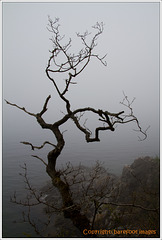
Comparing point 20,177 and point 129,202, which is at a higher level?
point 129,202

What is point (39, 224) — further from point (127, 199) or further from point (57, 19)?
point (57, 19)

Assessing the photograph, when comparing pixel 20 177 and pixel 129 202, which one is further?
pixel 20 177

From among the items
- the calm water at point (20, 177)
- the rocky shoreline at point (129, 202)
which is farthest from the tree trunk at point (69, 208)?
the rocky shoreline at point (129, 202)

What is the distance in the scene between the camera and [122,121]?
362cm

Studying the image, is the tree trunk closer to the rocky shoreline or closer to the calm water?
the calm water

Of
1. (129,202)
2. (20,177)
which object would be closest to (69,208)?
(129,202)

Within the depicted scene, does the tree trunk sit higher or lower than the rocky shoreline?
higher

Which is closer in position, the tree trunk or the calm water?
the tree trunk

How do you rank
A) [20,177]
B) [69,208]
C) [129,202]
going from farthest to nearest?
1. [20,177]
2. [129,202]
3. [69,208]

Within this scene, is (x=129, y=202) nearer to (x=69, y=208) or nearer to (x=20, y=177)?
(x=69, y=208)

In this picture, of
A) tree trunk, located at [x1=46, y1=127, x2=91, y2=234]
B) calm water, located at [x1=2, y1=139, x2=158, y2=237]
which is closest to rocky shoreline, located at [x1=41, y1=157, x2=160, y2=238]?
calm water, located at [x1=2, y1=139, x2=158, y2=237]

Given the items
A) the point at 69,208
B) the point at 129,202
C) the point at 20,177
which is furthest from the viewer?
the point at 20,177

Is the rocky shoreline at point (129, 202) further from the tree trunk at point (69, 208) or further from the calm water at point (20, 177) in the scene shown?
the tree trunk at point (69, 208)

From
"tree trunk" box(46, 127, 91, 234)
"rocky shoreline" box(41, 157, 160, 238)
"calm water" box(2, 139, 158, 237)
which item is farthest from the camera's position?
"calm water" box(2, 139, 158, 237)
